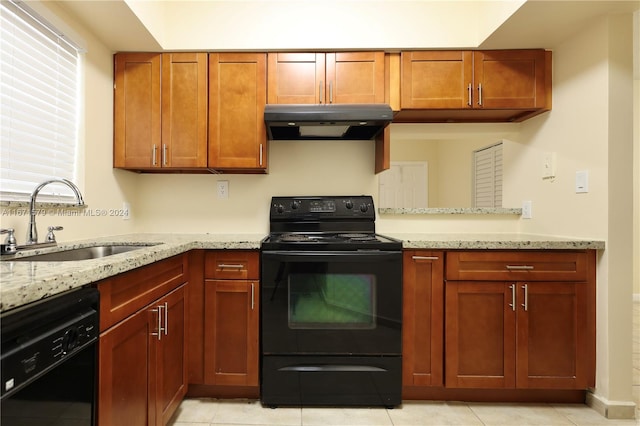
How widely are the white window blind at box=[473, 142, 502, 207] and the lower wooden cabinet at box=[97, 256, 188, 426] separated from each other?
8.78ft

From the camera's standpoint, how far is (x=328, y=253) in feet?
6.15

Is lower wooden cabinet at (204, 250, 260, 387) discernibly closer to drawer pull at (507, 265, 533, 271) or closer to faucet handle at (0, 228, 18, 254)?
faucet handle at (0, 228, 18, 254)

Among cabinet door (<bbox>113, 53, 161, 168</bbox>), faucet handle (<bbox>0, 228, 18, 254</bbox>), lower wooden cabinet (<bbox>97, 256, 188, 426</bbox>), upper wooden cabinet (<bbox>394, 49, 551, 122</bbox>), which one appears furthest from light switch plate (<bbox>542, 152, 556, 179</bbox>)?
faucet handle (<bbox>0, 228, 18, 254</bbox>)

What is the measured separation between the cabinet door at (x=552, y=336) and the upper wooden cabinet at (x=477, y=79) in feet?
3.87

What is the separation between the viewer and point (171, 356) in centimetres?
165

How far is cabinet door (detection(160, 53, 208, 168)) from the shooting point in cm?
221

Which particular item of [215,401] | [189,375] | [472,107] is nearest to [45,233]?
[189,375]

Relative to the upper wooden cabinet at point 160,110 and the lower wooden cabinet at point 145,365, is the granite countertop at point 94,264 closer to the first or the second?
the lower wooden cabinet at point 145,365

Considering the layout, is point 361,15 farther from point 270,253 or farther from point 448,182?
point 448,182

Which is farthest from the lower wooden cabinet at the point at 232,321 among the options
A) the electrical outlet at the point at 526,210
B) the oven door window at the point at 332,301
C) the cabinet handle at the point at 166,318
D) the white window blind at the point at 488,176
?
the white window blind at the point at 488,176

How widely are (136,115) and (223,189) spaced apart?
2.38 feet

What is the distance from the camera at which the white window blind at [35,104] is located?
4.83 ft

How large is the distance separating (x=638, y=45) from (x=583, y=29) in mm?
596

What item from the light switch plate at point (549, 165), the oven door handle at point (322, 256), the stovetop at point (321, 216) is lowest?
the oven door handle at point (322, 256)
